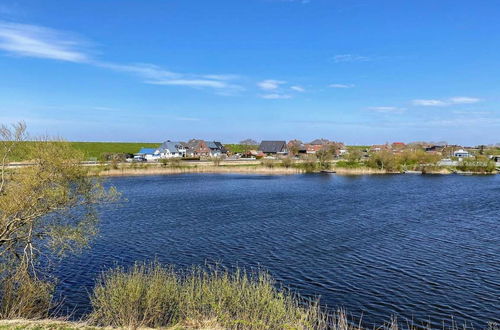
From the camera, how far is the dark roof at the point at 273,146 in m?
169

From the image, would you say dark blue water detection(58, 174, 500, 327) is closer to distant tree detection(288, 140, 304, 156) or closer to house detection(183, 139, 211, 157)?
house detection(183, 139, 211, 157)

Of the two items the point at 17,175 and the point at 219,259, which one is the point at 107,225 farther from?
the point at 17,175

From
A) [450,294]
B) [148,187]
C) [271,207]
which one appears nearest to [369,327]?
[450,294]

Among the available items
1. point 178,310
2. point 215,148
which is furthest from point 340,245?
point 215,148

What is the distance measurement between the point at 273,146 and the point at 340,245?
143 m

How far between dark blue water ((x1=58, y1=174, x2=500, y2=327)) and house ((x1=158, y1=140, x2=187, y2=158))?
88288 mm

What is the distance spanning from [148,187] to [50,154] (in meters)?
50.9

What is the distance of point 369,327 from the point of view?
1653cm

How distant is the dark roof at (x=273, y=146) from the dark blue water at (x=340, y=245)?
370ft

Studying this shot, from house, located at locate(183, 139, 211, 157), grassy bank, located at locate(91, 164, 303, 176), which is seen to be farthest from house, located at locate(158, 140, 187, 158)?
grassy bank, located at locate(91, 164, 303, 176)

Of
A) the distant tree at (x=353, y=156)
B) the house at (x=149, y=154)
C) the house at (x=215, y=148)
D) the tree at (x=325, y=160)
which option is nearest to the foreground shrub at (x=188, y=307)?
the tree at (x=325, y=160)

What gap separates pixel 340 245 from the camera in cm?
2923

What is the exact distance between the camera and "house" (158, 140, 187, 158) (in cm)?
14362

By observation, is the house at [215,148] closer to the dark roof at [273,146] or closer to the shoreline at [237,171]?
the dark roof at [273,146]
